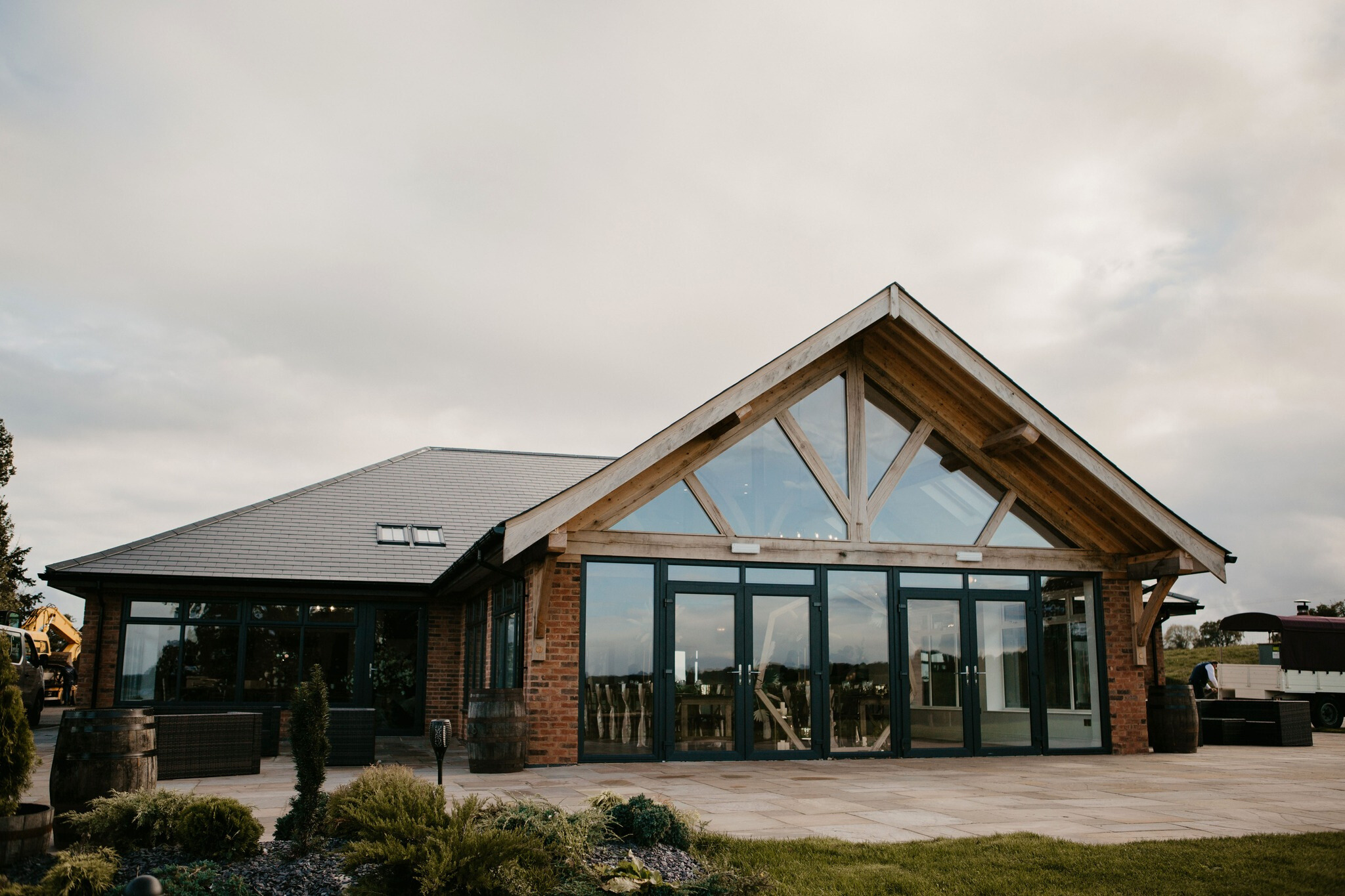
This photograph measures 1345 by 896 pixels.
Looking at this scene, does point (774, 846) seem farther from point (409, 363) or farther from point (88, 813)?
point (409, 363)

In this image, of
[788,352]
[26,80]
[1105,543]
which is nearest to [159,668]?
[26,80]

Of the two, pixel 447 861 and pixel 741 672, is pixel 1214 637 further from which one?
pixel 447 861

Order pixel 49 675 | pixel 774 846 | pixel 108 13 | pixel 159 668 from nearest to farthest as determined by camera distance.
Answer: pixel 774 846, pixel 108 13, pixel 159 668, pixel 49 675

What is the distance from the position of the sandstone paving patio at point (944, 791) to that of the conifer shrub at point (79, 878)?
1.91m

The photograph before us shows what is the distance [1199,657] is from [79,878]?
3630 cm

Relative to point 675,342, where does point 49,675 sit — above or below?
below

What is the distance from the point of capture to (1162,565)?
39.1ft

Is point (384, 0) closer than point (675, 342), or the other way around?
point (384, 0)

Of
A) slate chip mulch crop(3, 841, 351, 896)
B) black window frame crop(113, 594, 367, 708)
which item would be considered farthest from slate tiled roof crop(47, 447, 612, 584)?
slate chip mulch crop(3, 841, 351, 896)

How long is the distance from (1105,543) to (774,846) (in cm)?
871

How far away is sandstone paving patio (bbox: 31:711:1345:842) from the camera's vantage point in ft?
20.8

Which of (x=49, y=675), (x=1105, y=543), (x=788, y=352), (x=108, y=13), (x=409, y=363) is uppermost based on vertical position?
(x=108, y=13)

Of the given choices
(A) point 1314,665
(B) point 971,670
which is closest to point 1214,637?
(A) point 1314,665

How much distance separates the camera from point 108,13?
27.6 ft
